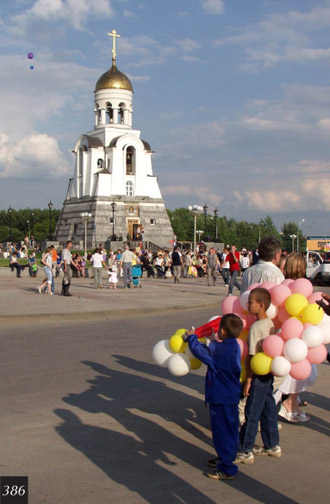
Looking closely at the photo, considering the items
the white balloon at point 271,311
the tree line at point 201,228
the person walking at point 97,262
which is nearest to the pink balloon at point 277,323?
the white balloon at point 271,311

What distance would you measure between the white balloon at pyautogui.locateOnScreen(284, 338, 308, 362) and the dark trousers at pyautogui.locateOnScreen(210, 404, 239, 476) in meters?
0.70

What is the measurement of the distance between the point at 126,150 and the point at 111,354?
72200 mm

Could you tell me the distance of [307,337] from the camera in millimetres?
5648

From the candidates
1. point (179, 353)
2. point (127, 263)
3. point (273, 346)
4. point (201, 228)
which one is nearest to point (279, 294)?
point (273, 346)

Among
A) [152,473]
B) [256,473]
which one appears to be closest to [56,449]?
[152,473]

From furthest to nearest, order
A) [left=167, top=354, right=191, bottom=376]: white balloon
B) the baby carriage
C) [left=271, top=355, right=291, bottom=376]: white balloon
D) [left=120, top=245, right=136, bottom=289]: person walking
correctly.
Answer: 1. the baby carriage
2. [left=120, top=245, right=136, bottom=289]: person walking
3. [left=167, top=354, right=191, bottom=376]: white balloon
4. [left=271, top=355, right=291, bottom=376]: white balloon

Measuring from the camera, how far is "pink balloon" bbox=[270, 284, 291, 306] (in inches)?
230

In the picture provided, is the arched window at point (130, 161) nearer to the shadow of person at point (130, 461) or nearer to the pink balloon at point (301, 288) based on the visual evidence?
the shadow of person at point (130, 461)

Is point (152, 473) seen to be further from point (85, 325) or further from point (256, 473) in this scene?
point (85, 325)

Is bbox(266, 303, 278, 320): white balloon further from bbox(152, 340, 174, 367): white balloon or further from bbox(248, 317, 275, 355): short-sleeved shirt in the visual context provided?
bbox(152, 340, 174, 367): white balloon

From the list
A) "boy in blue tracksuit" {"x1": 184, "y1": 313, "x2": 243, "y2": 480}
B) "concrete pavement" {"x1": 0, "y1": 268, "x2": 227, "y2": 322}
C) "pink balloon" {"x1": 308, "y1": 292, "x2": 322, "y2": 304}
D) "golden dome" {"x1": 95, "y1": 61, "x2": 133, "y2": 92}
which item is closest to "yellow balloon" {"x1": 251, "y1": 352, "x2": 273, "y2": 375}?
"boy in blue tracksuit" {"x1": 184, "y1": 313, "x2": 243, "y2": 480}

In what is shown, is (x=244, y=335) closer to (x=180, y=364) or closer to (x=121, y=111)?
(x=180, y=364)

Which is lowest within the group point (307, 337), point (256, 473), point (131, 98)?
point (256, 473)

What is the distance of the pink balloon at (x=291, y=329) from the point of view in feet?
18.4
